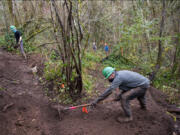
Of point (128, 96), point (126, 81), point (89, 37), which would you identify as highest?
point (89, 37)

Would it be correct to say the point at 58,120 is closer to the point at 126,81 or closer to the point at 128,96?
the point at 128,96

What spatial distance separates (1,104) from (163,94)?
5.99 metres

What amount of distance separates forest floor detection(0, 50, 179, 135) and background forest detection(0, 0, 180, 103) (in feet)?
2.63

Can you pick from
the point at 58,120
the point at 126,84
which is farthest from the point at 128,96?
the point at 58,120

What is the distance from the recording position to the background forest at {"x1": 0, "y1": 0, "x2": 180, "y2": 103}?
455 centimetres

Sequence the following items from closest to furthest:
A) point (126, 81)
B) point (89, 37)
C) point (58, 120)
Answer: point (126, 81), point (58, 120), point (89, 37)

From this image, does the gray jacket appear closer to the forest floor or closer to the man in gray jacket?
the man in gray jacket

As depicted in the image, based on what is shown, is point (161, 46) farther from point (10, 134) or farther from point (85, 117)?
point (10, 134)

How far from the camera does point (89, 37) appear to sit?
6.05 metres

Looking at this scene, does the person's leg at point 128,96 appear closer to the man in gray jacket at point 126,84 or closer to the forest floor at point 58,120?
the man in gray jacket at point 126,84

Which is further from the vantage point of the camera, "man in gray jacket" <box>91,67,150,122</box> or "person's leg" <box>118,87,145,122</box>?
"person's leg" <box>118,87,145,122</box>

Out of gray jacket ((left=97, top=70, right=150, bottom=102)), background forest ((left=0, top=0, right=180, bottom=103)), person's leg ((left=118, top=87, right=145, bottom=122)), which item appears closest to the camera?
gray jacket ((left=97, top=70, right=150, bottom=102))

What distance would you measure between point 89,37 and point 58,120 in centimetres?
353

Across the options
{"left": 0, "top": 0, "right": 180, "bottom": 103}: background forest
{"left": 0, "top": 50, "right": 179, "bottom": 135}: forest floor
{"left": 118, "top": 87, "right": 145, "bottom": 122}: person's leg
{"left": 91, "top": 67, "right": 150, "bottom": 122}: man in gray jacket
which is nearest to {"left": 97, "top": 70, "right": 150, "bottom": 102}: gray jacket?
{"left": 91, "top": 67, "right": 150, "bottom": 122}: man in gray jacket
